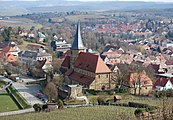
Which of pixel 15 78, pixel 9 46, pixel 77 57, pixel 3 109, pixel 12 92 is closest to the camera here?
pixel 3 109

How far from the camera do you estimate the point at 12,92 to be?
38.8 metres

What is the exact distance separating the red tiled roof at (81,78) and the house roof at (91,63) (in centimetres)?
84

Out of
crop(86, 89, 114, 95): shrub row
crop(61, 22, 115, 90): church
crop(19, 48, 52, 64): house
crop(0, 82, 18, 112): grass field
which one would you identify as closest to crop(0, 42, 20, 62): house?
crop(19, 48, 52, 64): house

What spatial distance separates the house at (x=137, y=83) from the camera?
3631 centimetres

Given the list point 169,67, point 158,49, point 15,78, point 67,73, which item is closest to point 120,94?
point 67,73

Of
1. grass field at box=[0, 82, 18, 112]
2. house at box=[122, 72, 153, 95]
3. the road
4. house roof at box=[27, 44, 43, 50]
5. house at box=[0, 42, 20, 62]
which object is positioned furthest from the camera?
house roof at box=[27, 44, 43, 50]

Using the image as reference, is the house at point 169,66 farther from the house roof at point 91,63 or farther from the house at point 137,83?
the house roof at point 91,63

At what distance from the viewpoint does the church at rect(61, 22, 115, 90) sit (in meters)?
37.9

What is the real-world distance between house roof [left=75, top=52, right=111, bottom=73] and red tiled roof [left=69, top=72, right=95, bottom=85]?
0.84 metres

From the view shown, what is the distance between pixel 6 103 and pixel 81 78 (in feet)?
28.6

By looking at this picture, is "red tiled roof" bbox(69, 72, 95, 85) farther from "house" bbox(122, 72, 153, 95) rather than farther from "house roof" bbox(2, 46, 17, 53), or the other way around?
"house roof" bbox(2, 46, 17, 53)

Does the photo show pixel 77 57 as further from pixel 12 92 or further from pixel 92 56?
pixel 12 92

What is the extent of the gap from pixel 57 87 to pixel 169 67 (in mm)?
24065

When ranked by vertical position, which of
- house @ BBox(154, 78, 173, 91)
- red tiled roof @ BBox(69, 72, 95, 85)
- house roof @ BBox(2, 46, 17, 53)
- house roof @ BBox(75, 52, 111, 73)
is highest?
house roof @ BBox(75, 52, 111, 73)
